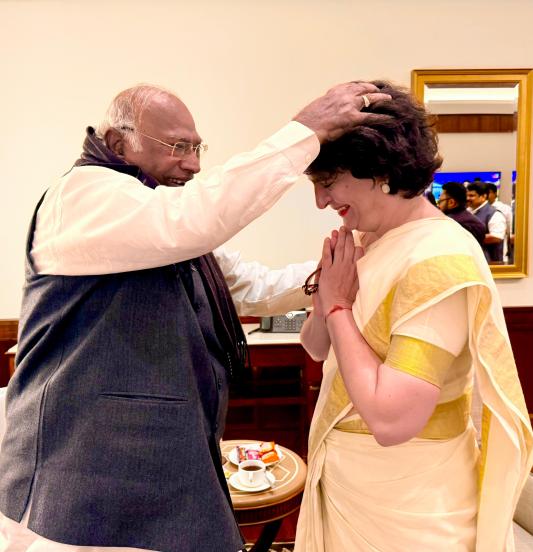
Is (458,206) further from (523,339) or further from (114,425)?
(114,425)

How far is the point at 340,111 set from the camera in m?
1.03

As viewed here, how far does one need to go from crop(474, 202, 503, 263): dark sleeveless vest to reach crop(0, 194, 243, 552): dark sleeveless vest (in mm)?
2971

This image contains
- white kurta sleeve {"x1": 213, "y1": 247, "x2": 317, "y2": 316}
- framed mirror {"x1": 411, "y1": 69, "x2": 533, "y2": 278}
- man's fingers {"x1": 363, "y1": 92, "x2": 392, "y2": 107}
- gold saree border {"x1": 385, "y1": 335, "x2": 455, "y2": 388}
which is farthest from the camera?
framed mirror {"x1": 411, "y1": 69, "x2": 533, "y2": 278}

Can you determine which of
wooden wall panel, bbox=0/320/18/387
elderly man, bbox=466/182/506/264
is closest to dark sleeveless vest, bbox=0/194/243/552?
wooden wall panel, bbox=0/320/18/387

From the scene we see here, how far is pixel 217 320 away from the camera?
136 cm

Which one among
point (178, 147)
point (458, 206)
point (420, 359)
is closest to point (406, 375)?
point (420, 359)

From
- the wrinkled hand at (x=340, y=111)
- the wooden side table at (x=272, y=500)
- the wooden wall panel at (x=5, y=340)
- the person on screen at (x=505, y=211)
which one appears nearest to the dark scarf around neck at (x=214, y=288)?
the wrinkled hand at (x=340, y=111)

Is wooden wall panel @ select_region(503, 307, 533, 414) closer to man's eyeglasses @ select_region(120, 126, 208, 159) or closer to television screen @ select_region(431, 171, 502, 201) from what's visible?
television screen @ select_region(431, 171, 502, 201)

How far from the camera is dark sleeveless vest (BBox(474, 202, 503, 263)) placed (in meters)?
3.65

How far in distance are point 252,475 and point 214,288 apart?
3.23 ft

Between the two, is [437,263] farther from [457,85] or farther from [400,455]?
[457,85]

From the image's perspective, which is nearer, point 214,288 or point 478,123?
point 214,288

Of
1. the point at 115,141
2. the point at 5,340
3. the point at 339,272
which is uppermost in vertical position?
the point at 115,141

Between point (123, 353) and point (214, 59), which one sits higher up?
point (214, 59)
